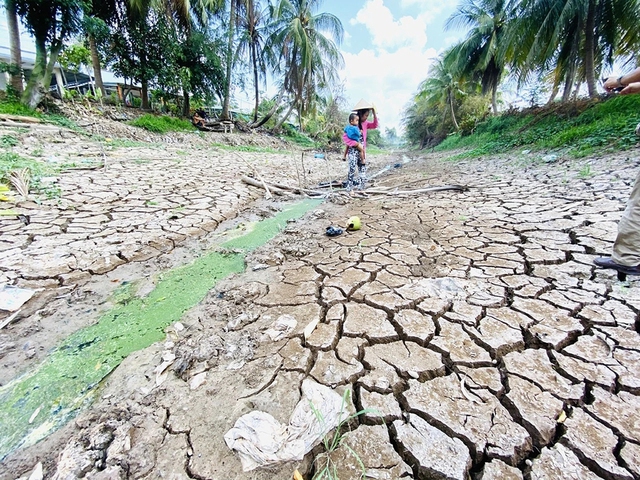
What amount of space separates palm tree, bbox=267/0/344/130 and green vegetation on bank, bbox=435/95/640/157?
31.6ft

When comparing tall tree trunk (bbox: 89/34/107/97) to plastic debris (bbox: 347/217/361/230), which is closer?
plastic debris (bbox: 347/217/361/230)

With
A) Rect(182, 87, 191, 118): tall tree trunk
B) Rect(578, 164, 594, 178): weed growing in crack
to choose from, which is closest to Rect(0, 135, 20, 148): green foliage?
Rect(182, 87, 191, 118): tall tree trunk

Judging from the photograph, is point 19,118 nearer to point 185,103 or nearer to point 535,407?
point 185,103

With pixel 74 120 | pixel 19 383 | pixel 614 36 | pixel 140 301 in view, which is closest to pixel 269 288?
pixel 140 301

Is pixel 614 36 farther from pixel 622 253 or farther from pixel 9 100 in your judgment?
pixel 9 100

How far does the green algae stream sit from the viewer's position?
3.83 feet

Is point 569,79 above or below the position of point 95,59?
below

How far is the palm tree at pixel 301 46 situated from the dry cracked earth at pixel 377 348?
14.2 meters

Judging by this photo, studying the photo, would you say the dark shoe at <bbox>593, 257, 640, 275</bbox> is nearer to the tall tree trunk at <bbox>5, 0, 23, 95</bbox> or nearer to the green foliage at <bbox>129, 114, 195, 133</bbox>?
the green foliage at <bbox>129, 114, 195, 133</bbox>

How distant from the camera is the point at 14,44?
24.7 ft

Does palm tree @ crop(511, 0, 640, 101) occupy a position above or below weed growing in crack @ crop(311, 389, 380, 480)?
above

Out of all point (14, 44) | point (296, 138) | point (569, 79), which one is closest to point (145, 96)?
point (14, 44)

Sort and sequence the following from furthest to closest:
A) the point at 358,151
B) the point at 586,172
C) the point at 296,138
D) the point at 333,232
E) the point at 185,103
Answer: the point at 296,138 < the point at 185,103 < the point at 358,151 < the point at 586,172 < the point at 333,232

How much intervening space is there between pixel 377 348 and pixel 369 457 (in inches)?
20.7
